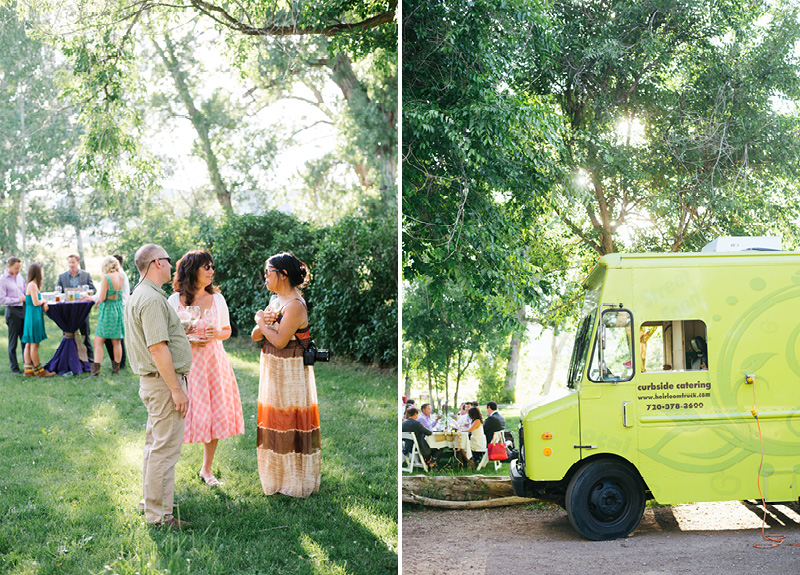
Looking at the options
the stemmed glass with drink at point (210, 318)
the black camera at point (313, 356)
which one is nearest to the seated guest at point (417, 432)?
the black camera at point (313, 356)

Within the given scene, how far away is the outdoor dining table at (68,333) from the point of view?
3.88m

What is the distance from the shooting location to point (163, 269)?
2.96 meters

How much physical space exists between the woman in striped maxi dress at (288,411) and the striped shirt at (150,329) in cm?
52

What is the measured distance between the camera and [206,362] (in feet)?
11.7

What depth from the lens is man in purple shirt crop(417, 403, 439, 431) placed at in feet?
17.4

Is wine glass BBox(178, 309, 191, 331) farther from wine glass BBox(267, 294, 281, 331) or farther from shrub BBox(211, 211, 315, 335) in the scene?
shrub BBox(211, 211, 315, 335)

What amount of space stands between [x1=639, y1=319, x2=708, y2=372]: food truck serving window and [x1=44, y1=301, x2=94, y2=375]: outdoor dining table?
11.3 feet

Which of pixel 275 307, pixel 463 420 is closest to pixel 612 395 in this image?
pixel 463 420

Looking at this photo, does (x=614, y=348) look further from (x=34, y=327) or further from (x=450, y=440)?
(x=34, y=327)

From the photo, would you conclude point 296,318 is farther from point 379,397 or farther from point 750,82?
point 750,82

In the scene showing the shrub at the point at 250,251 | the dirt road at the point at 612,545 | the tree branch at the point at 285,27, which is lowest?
the dirt road at the point at 612,545

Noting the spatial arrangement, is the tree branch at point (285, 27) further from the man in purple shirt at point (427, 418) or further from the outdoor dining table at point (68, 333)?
the man in purple shirt at point (427, 418)

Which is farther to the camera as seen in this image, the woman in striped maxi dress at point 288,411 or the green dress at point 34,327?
the green dress at point 34,327

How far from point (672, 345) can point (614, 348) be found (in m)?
0.34
